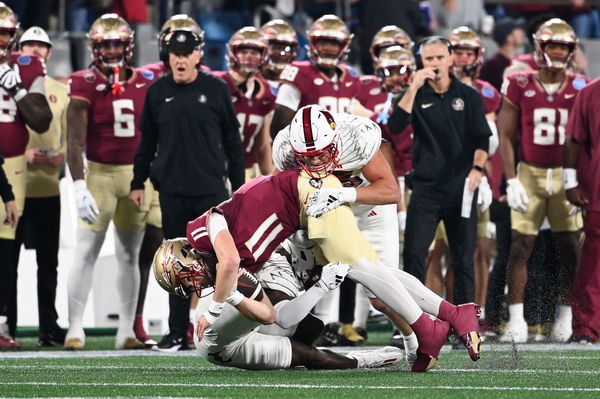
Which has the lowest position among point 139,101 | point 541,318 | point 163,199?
point 541,318

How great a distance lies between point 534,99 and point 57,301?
3451 mm

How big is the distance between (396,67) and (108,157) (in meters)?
1.88

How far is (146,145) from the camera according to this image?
8078 mm

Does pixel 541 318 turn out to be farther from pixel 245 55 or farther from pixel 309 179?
pixel 309 179

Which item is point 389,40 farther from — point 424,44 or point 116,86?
point 116,86

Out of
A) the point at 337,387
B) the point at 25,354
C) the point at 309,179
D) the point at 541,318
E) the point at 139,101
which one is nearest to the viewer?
the point at 337,387

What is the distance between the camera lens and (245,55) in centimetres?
927

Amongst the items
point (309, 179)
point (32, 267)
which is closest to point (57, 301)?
point (32, 267)

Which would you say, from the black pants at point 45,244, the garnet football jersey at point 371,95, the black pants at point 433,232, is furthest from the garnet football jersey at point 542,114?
the black pants at point 45,244

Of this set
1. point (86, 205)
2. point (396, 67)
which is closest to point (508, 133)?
point (396, 67)

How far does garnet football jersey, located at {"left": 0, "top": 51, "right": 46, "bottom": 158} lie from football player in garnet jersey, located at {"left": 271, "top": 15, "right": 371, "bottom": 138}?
146cm

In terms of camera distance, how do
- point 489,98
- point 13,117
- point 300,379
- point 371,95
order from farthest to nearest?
point 489,98
point 371,95
point 13,117
point 300,379

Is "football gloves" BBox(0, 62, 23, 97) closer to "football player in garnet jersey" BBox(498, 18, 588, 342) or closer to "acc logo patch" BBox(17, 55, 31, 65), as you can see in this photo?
"acc logo patch" BBox(17, 55, 31, 65)

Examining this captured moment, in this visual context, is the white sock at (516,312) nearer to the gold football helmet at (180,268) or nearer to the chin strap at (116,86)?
the chin strap at (116,86)
